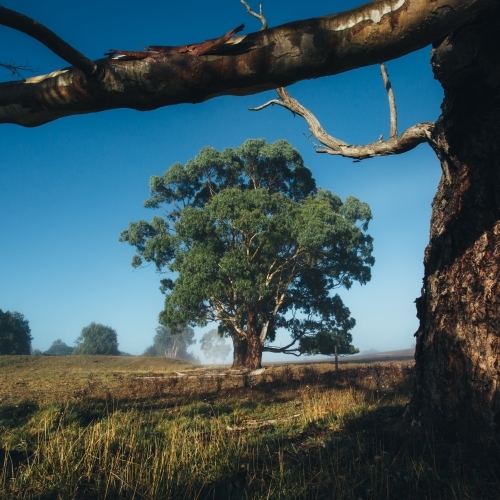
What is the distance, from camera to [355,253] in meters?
27.9

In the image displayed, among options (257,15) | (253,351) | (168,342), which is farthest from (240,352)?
(168,342)

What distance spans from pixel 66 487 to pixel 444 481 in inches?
122

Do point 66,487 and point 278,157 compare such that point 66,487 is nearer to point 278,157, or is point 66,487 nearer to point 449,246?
point 449,246

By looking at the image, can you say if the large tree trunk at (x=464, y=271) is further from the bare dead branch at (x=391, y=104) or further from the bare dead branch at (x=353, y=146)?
the bare dead branch at (x=391, y=104)

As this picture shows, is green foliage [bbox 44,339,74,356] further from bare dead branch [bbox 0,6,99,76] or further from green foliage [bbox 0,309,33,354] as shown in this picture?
bare dead branch [bbox 0,6,99,76]

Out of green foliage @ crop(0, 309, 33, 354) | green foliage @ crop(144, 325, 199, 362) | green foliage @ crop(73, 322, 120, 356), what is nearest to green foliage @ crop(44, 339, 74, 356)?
green foliage @ crop(144, 325, 199, 362)

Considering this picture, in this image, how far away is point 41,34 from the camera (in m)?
1.83

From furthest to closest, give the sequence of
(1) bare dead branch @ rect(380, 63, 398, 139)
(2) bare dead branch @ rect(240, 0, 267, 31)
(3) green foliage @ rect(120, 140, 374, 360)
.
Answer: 1. (3) green foliage @ rect(120, 140, 374, 360)
2. (2) bare dead branch @ rect(240, 0, 267, 31)
3. (1) bare dead branch @ rect(380, 63, 398, 139)

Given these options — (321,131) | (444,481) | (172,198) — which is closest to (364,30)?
(444,481)

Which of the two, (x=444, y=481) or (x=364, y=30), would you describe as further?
(x=444, y=481)

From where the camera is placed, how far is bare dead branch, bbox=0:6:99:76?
1.78 meters

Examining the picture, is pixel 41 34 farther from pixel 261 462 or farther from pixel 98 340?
pixel 98 340

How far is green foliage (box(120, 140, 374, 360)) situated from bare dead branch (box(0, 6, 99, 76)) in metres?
19.4

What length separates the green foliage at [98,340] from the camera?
101438mm
